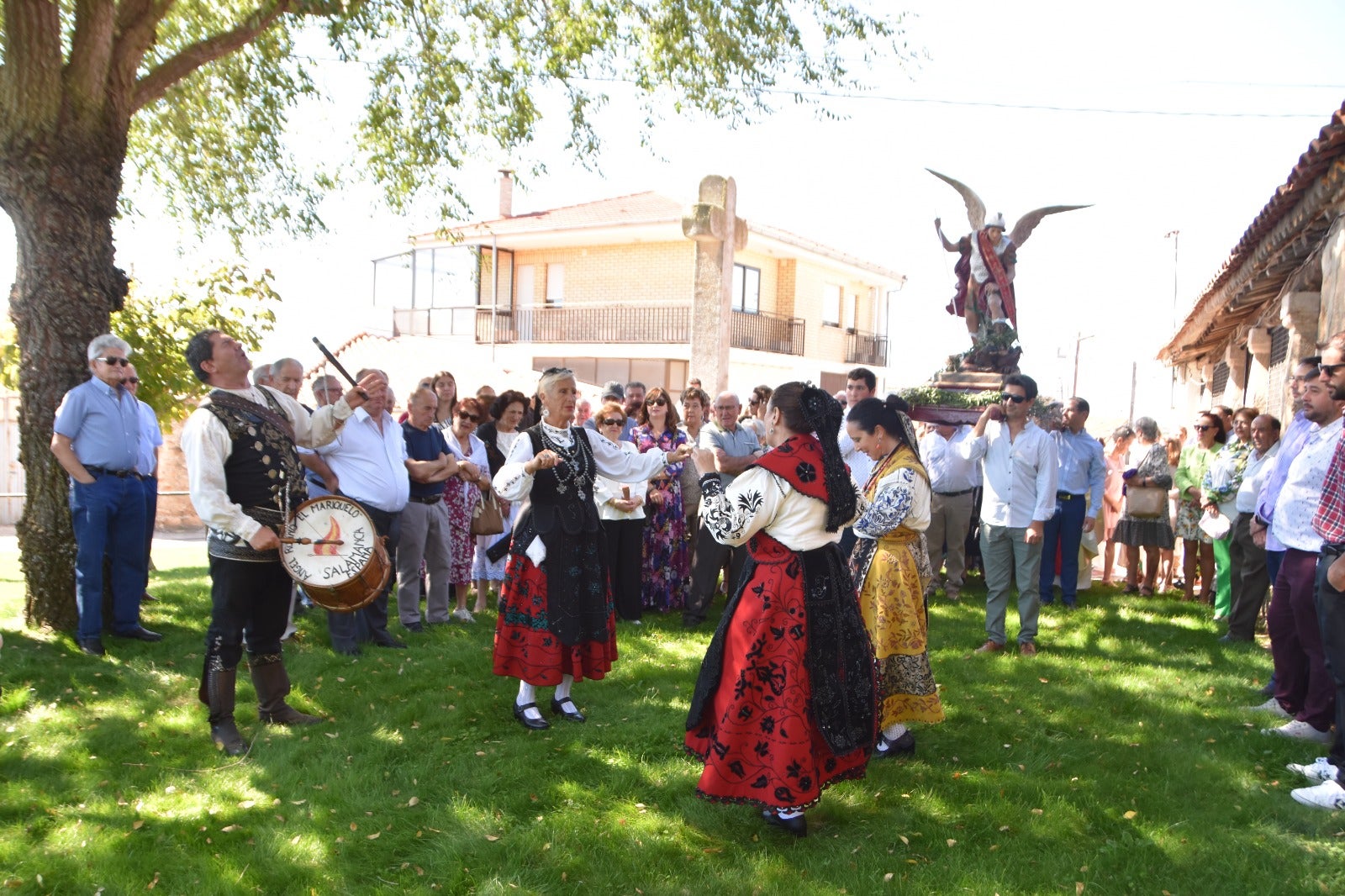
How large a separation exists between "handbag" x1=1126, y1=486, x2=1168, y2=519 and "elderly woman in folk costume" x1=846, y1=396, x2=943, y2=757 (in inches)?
226

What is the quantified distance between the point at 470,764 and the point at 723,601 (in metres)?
4.38

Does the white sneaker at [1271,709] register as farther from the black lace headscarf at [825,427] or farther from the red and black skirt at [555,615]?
the red and black skirt at [555,615]

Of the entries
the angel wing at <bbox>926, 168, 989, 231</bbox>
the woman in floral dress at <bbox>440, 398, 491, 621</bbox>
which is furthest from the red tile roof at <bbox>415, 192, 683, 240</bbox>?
the woman in floral dress at <bbox>440, 398, 491, 621</bbox>

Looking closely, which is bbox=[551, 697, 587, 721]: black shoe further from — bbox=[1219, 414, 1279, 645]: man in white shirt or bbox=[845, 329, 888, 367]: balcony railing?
bbox=[845, 329, 888, 367]: balcony railing

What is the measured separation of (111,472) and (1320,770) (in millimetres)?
7525

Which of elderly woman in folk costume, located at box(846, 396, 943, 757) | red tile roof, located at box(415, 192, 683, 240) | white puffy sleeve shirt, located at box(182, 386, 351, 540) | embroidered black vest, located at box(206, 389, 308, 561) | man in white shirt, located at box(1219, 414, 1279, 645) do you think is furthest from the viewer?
red tile roof, located at box(415, 192, 683, 240)

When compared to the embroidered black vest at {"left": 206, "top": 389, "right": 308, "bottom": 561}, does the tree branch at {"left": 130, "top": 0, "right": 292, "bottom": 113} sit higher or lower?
higher

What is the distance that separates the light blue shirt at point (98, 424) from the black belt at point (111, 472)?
33 mm

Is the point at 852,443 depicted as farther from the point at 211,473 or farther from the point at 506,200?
the point at 506,200

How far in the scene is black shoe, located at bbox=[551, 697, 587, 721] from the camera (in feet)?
17.3

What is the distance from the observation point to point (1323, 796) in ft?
14.1

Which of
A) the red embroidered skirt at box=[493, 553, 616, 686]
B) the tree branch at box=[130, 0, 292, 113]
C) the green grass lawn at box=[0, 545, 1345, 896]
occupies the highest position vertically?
the tree branch at box=[130, 0, 292, 113]

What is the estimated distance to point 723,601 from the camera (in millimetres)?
8734

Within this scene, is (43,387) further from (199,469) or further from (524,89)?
(524,89)
